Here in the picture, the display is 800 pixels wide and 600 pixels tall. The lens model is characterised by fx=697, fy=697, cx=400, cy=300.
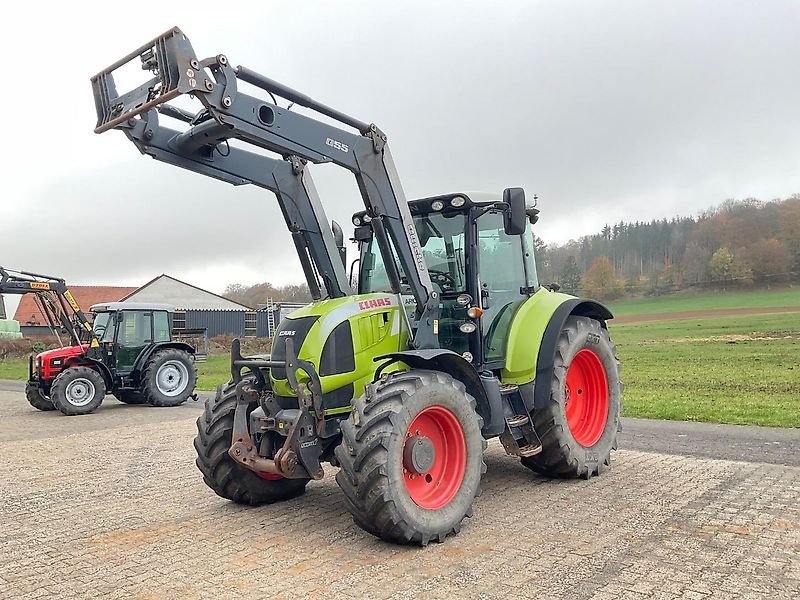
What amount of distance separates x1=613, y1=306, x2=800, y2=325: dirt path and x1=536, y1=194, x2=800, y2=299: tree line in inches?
187

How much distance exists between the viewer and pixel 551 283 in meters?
7.42

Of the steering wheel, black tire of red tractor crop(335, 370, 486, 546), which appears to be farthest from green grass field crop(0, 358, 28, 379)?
black tire of red tractor crop(335, 370, 486, 546)

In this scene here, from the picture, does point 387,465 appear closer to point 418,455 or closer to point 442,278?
point 418,455

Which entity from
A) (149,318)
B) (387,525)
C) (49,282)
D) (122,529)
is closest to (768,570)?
(387,525)

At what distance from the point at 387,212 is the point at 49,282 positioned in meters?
13.4

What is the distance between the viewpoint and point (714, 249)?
Answer: 54906 mm

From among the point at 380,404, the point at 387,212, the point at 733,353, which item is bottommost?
the point at 733,353

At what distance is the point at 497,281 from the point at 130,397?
1202cm

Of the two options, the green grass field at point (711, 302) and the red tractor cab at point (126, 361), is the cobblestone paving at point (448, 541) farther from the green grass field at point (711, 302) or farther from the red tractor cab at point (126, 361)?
the green grass field at point (711, 302)

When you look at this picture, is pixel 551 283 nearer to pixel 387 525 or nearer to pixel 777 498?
pixel 777 498

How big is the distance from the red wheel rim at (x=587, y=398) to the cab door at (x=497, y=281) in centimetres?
97

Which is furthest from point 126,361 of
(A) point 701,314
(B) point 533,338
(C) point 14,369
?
(A) point 701,314

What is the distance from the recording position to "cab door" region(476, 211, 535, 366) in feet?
20.2

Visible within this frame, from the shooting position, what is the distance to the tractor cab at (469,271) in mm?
5992
